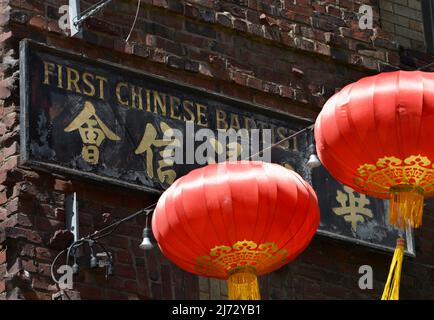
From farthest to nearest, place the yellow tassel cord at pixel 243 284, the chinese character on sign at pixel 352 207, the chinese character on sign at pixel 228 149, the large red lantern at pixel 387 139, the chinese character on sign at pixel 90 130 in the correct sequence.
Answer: the chinese character on sign at pixel 352 207, the chinese character on sign at pixel 228 149, the chinese character on sign at pixel 90 130, the yellow tassel cord at pixel 243 284, the large red lantern at pixel 387 139

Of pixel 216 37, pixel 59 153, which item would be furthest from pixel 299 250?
pixel 216 37

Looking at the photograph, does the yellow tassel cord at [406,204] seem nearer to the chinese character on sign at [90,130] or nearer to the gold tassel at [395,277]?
the gold tassel at [395,277]

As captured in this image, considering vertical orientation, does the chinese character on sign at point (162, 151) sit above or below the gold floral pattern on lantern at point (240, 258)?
above

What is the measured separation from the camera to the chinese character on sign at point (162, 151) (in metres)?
17.2

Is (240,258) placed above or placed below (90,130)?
below

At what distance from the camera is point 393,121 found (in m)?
15.2


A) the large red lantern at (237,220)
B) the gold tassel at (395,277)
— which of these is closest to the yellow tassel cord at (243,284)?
the large red lantern at (237,220)

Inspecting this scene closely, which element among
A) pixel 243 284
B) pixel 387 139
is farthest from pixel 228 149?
pixel 387 139

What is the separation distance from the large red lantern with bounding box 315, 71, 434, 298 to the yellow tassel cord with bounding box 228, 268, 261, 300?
3.19ft

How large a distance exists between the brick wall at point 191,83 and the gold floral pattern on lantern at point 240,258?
130 cm

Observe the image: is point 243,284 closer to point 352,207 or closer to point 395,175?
point 395,175

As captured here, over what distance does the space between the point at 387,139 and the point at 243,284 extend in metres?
1.47

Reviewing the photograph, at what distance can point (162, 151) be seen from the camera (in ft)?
56.9

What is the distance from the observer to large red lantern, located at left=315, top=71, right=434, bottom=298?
49.9 feet
